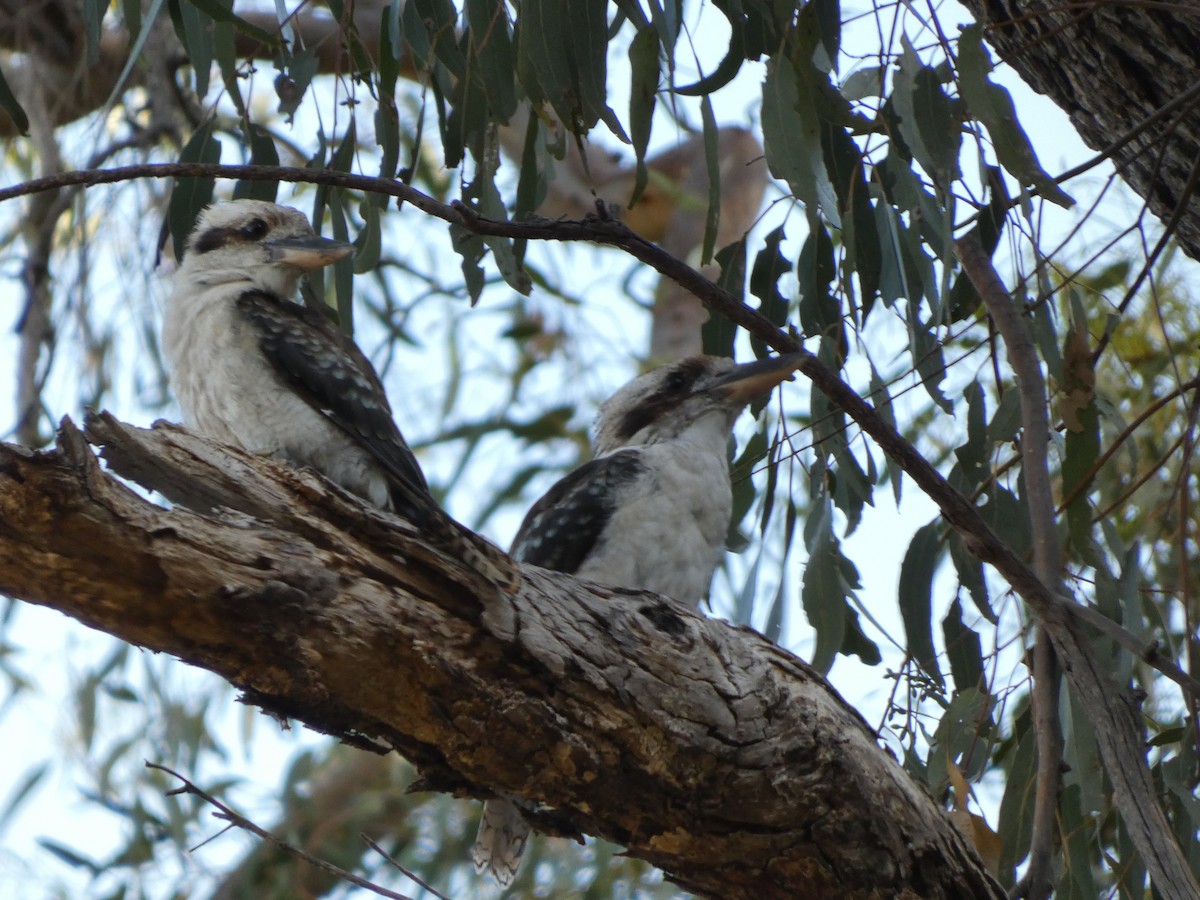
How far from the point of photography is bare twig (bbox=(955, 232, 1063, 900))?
194cm

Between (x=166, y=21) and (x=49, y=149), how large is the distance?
593 millimetres

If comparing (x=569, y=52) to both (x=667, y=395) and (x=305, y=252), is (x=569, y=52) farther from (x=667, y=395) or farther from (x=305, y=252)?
(x=667, y=395)

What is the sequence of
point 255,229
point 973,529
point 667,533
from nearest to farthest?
point 973,529 → point 667,533 → point 255,229

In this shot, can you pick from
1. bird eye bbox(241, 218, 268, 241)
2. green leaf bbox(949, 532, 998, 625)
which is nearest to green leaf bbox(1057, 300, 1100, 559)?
green leaf bbox(949, 532, 998, 625)

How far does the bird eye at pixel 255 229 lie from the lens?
3.28 meters

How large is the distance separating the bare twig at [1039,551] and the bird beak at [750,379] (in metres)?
0.86

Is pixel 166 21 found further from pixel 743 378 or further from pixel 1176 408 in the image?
pixel 1176 408

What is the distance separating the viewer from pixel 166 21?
14.1 ft

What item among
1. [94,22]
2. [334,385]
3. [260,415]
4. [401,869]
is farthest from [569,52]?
[401,869]

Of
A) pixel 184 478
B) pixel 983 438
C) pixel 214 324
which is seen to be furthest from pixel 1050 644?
pixel 214 324

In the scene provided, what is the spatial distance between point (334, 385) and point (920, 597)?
113 centimetres

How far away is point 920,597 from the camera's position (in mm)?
2557

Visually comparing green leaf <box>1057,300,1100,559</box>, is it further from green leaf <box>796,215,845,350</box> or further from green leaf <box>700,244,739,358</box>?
green leaf <box>700,244,739,358</box>

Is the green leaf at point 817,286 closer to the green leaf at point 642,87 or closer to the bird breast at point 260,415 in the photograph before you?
the green leaf at point 642,87
